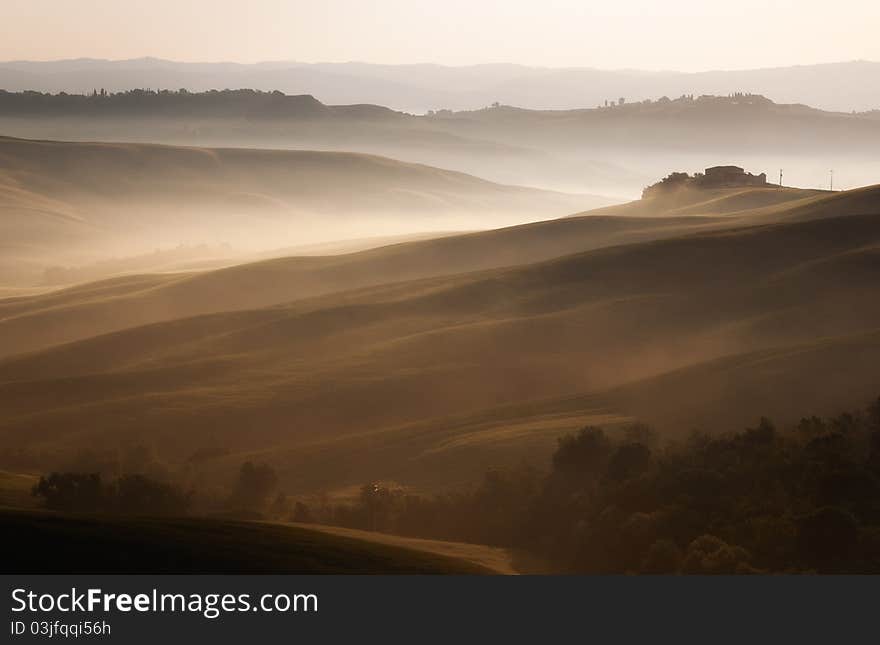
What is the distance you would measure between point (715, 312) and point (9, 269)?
437ft

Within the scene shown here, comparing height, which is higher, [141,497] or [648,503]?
[648,503]

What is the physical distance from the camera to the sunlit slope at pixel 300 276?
113312mm

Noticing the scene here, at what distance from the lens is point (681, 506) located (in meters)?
41.8

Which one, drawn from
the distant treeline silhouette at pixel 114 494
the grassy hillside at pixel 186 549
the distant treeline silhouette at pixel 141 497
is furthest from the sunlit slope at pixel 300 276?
the grassy hillside at pixel 186 549

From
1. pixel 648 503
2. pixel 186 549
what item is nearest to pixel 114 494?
pixel 186 549

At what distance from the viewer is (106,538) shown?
3272cm

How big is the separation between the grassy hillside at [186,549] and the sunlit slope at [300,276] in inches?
2904

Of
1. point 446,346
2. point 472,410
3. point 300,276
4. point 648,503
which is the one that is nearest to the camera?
point 648,503

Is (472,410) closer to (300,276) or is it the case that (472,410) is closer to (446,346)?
(446,346)

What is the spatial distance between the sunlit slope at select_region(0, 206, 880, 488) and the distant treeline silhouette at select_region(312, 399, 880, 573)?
A: 7162 mm

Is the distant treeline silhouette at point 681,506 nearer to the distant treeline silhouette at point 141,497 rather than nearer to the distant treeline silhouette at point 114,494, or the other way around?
the distant treeline silhouette at point 141,497

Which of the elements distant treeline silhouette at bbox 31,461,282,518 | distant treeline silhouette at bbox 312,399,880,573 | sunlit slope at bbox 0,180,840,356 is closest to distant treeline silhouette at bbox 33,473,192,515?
distant treeline silhouette at bbox 31,461,282,518

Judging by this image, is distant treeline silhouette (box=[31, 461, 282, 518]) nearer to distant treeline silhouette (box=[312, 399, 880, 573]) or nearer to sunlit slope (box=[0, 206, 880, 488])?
distant treeline silhouette (box=[312, 399, 880, 573])

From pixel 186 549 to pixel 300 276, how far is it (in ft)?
296
